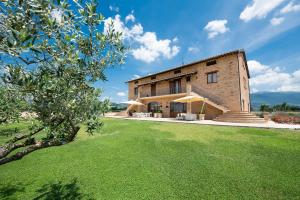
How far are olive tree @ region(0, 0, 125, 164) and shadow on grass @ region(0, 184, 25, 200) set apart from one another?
6.48 feet

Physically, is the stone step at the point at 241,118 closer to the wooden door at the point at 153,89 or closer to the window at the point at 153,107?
the window at the point at 153,107

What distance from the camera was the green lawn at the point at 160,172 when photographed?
11.6 feet

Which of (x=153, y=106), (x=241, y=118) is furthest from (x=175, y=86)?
(x=241, y=118)

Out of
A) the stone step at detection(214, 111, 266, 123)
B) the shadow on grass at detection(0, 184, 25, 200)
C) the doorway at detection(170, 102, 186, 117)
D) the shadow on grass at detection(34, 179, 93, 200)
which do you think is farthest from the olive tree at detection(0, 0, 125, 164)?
the doorway at detection(170, 102, 186, 117)

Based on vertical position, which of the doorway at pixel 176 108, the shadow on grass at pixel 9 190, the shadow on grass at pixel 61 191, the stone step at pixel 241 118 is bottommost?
the shadow on grass at pixel 9 190

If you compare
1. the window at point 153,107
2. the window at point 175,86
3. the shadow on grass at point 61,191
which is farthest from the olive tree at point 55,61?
the window at point 153,107

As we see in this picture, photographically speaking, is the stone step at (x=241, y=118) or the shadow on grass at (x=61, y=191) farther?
the stone step at (x=241, y=118)

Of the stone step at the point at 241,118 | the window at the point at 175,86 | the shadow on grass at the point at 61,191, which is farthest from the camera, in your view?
the window at the point at 175,86

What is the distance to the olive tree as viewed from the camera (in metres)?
1.86

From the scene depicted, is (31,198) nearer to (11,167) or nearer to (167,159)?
(11,167)

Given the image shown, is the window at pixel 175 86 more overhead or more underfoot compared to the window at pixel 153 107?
more overhead

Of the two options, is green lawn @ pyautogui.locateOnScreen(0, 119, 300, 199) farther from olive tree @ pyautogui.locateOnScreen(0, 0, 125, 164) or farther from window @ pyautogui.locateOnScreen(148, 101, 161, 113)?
window @ pyautogui.locateOnScreen(148, 101, 161, 113)

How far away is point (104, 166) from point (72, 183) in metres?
1.09

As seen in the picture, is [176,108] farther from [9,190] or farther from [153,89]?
[9,190]
